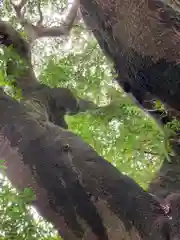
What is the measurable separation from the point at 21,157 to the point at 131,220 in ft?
2.38

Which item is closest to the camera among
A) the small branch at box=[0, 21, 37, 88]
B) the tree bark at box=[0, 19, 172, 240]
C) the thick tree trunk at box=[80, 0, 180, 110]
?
the tree bark at box=[0, 19, 172, 240]

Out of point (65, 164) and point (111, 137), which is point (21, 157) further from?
point (111, 137)

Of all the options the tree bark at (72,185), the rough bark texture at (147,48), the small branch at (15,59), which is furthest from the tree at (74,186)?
the small branch at (15,59)

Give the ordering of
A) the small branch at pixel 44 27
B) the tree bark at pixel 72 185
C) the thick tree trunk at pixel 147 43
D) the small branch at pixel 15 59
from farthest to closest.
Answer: the small branch at pixel 44 27
the small branch at pixel 15 59
the thick tree trunk at pixel 147 43
the tree bark at pixel 72 185

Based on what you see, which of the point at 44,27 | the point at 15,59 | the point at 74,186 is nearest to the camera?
the point at 74,186

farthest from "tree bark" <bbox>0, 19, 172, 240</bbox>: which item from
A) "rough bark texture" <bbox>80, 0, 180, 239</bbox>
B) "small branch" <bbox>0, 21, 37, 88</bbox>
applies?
"small branch" <bbox>0, 21, 37, 88</bbox>

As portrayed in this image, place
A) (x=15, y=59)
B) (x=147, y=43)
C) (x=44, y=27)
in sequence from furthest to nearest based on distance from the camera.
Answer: (x=44, y=27) < (x=15, y=59) < (x=147, y=43)

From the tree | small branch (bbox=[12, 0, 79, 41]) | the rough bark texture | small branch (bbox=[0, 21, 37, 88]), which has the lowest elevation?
small branch (bbox=[12, 0, 79, 41])

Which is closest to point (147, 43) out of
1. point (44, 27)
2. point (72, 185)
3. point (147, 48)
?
point (147, 48)

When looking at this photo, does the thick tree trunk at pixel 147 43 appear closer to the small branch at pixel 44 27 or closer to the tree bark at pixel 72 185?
the tree bark at pixel 72 185

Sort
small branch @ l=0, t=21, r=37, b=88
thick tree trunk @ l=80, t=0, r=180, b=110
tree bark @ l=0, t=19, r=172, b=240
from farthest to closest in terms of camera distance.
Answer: small branch @ l=0, t=21, r=37, b=88 → thick tree trunk @ l=80, t=0, r=180, b=110 → tree bark @ l=0, t=19, r=172, b=240

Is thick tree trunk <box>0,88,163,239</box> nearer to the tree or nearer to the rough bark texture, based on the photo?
the tree

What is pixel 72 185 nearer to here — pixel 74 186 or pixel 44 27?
pixel 74 186

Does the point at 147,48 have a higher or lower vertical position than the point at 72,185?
higher
